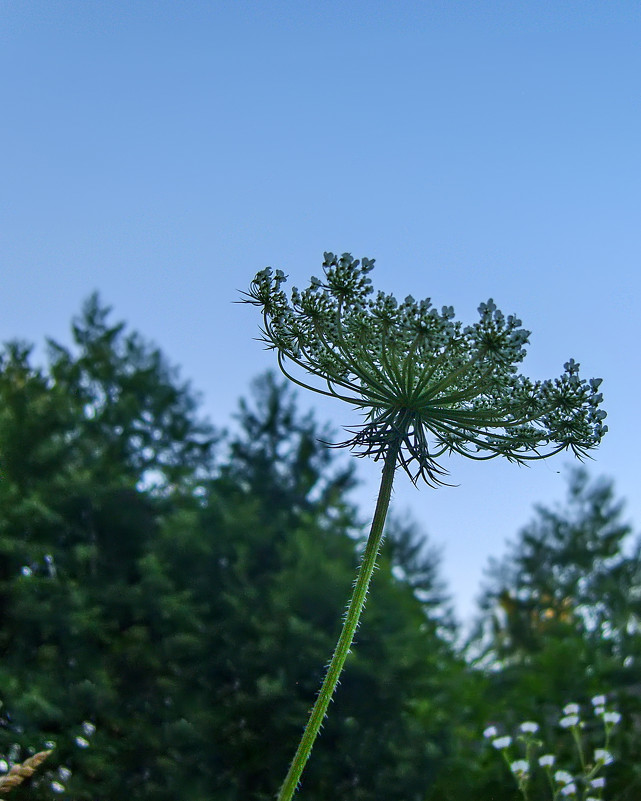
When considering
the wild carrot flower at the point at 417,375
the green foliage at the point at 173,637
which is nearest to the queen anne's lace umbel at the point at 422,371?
the wild carrot flower at the point at 417,375

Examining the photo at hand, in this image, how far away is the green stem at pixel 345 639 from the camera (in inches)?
128

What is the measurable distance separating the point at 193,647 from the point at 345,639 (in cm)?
1329

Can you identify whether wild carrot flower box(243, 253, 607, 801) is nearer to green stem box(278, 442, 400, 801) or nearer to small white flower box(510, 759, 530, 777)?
green stem box(278, 442, 400, 801)

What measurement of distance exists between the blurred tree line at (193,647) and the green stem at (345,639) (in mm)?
8992

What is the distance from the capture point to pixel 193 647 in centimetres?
1588

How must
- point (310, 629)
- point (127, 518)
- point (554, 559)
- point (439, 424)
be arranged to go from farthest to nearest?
point (554, 559), point (127, 518), point (310, 629), point (439, 424)

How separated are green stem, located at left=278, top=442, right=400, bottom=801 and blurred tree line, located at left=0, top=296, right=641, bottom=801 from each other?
29.5 feet

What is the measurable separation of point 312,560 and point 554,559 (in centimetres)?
1420

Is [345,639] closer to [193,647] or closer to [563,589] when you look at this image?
[193,647]

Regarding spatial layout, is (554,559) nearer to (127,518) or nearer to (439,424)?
(127,518)

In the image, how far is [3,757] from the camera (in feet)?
41.4

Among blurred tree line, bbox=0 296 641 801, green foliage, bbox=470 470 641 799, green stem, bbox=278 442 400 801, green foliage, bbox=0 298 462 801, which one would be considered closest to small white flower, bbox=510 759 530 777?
blurred tree line, bbox=0 296 641 801

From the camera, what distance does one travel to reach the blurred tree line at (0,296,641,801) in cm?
1423

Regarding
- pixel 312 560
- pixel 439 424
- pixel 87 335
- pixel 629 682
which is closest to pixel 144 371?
pixel 87 335
